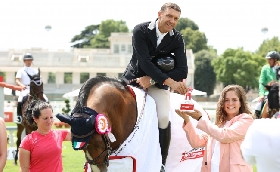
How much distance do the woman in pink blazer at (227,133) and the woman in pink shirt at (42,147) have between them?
5.18ft

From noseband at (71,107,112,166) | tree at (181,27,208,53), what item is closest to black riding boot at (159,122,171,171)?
noseband at (71,107,112,166)

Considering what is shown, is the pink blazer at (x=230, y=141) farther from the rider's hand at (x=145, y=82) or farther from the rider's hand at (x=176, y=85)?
the rider's hand at (x=145, y=82)

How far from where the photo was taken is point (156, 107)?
5.46m

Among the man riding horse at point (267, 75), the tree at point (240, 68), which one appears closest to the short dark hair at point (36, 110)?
the man riding horse at point (267, 75)

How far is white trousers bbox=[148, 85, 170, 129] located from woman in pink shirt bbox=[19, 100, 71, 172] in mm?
1249

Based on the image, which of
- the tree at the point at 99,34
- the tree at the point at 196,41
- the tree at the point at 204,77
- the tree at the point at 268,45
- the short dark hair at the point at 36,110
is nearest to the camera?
the short dark hair at the point at 36,110

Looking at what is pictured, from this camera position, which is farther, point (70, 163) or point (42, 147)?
point (70, 163)

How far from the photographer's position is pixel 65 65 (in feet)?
257

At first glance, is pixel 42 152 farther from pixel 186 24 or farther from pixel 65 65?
pixel 186 24

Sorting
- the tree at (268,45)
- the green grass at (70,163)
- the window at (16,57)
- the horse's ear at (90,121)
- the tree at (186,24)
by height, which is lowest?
the green grass at (70,163)

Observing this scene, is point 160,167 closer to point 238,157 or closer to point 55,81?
point 238,157

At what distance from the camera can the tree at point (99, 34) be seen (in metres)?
108

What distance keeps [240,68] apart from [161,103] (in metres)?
69.9

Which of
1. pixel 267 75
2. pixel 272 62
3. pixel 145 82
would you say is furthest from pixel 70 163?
pixel 145 82
